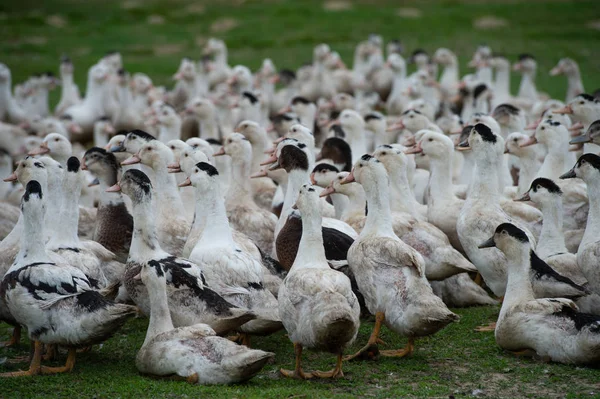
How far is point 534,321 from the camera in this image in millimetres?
8227

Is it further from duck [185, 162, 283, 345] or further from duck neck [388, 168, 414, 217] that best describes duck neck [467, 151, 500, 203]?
duck [185, 162, 283, 345]

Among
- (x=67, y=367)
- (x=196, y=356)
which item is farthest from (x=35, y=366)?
(x=196, y=356)

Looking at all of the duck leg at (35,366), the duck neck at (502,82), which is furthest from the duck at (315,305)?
the duck neck at (502,82)

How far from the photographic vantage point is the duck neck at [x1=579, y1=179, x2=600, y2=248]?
9211 millimetres

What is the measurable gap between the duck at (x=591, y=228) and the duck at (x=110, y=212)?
496 centimetres

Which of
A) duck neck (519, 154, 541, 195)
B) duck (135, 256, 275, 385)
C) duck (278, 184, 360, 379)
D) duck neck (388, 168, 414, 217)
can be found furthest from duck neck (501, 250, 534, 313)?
duck neck (519, 154, 541, 195)

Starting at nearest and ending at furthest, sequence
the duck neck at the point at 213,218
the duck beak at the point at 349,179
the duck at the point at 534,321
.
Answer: the duck at the point at 534,321 < the duck neck at the point at 213,218 < the duck beak at the point at 349,179

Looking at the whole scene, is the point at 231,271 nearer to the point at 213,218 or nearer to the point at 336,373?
the point at 213,218

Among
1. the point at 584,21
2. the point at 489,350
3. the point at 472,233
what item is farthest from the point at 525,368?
the point at 584,21

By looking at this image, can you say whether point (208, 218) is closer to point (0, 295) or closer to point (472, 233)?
point (0, 295)

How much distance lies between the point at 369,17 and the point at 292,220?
23.3 meters

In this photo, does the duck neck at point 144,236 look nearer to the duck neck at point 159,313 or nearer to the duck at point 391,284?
the duck neck at point 159,313

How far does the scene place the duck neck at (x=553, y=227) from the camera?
9781 millimetres

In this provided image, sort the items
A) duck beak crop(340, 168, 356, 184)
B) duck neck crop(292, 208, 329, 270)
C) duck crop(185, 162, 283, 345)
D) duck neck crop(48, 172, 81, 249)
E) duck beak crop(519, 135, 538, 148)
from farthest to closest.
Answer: duck beak crop(519, 135, 538, 148), duck beak crop(340, 168, 356, 184), duck neck crop(48, 172, 81, 249), duck crop(185, 162, 283, 345), duck neck crop(292, 208, 329, 270)
